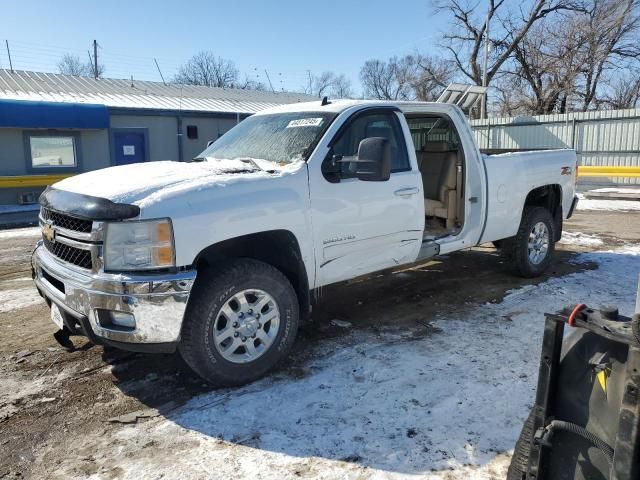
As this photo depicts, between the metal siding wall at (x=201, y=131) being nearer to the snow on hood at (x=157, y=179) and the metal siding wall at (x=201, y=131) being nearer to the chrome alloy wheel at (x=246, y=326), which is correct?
the snow on hood at (x=157, y=179)

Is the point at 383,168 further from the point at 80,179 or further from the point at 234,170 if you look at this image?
the point at 80,179

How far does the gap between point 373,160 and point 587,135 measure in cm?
1734

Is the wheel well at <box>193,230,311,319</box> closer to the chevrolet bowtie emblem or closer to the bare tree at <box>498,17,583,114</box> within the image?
the chevrolet bowtie emblem

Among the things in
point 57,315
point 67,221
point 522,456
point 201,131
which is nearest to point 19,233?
point 57,315

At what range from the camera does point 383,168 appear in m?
3.95

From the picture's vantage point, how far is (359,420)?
10.6ft

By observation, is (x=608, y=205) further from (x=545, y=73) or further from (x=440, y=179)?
(x=545, y=73)

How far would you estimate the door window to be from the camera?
14.0ft

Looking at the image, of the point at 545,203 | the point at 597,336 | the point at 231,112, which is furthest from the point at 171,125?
the point at 597,336

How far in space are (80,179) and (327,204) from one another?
1.86m

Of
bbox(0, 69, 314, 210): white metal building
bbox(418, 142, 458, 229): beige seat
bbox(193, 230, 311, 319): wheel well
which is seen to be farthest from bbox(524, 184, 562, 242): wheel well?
bbox(0, 69, 314, 210): white metal building

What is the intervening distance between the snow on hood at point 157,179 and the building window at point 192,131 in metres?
15.8

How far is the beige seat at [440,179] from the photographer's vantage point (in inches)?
231

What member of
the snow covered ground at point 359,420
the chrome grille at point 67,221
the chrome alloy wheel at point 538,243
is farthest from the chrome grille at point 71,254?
the chrome alloy wheel at point 538,243
